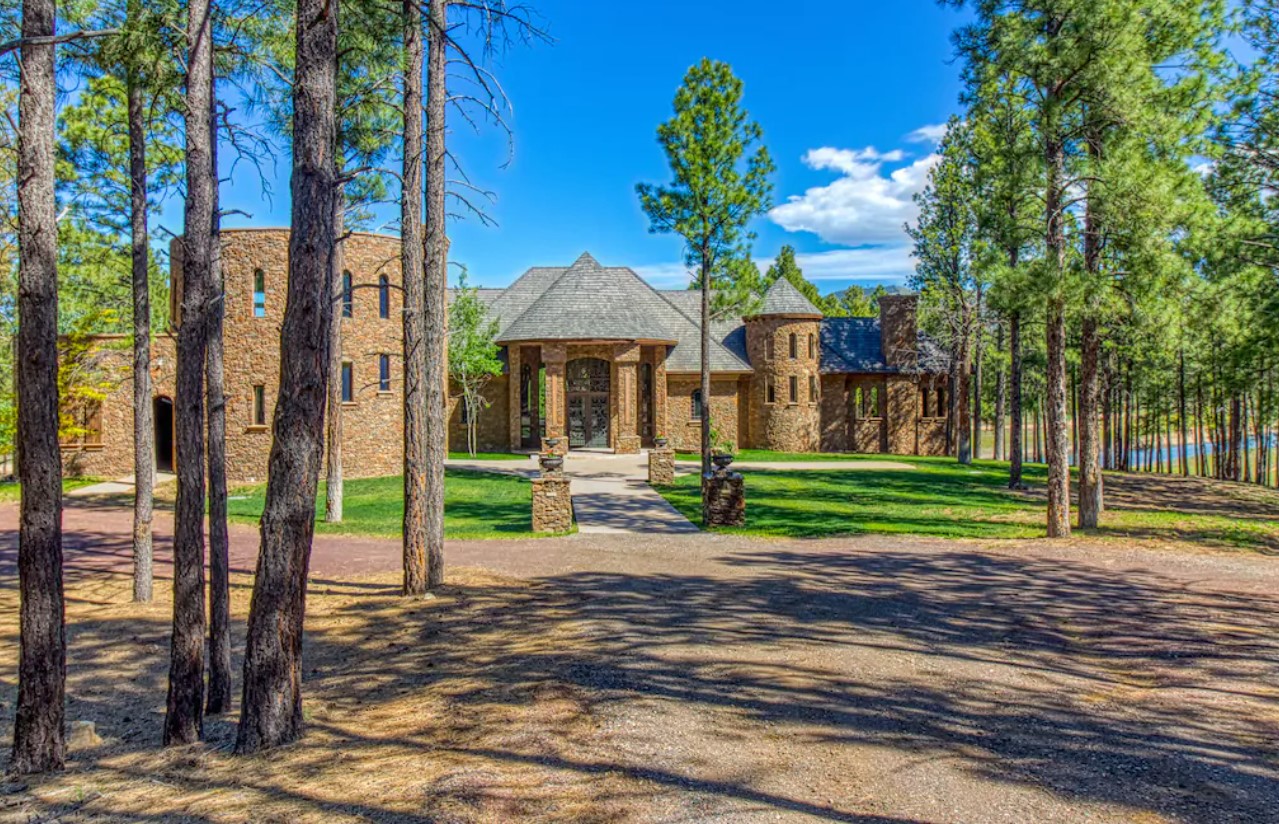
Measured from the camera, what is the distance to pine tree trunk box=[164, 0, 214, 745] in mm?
6145

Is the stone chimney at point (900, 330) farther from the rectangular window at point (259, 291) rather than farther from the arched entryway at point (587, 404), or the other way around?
the rectangular window at point (259, 291)

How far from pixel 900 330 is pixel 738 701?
32.3 m

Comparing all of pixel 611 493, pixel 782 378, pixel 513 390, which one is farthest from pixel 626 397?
pixel 611 493

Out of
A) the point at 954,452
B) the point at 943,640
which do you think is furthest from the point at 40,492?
the point at 954,452

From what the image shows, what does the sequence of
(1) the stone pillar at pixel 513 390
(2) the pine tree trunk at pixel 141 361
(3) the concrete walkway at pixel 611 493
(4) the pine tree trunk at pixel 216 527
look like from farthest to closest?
(1) the stone pillar at pixel 513 390 < (3) the concrete walkway at pixel 611 493 < (2) the pine tree trunk at pixel 141 361 < (4) the pine tree trunk at pixel 216 527

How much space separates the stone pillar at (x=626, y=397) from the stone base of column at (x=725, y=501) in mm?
15145

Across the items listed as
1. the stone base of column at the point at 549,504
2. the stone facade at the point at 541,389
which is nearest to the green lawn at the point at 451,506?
the stone base of column at the point at 549,504

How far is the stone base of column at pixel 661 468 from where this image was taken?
23.0m

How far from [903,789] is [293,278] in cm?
499

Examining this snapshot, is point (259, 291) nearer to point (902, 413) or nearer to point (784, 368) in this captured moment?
point (784, 368)

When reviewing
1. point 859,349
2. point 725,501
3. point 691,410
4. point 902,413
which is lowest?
point 725,501

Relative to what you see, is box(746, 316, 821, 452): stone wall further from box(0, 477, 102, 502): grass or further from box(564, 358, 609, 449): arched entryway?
box(0, 477, 102, 502): grass

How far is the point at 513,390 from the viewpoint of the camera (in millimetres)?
32438

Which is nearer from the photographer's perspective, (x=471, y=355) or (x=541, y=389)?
(x=471, y=355)
